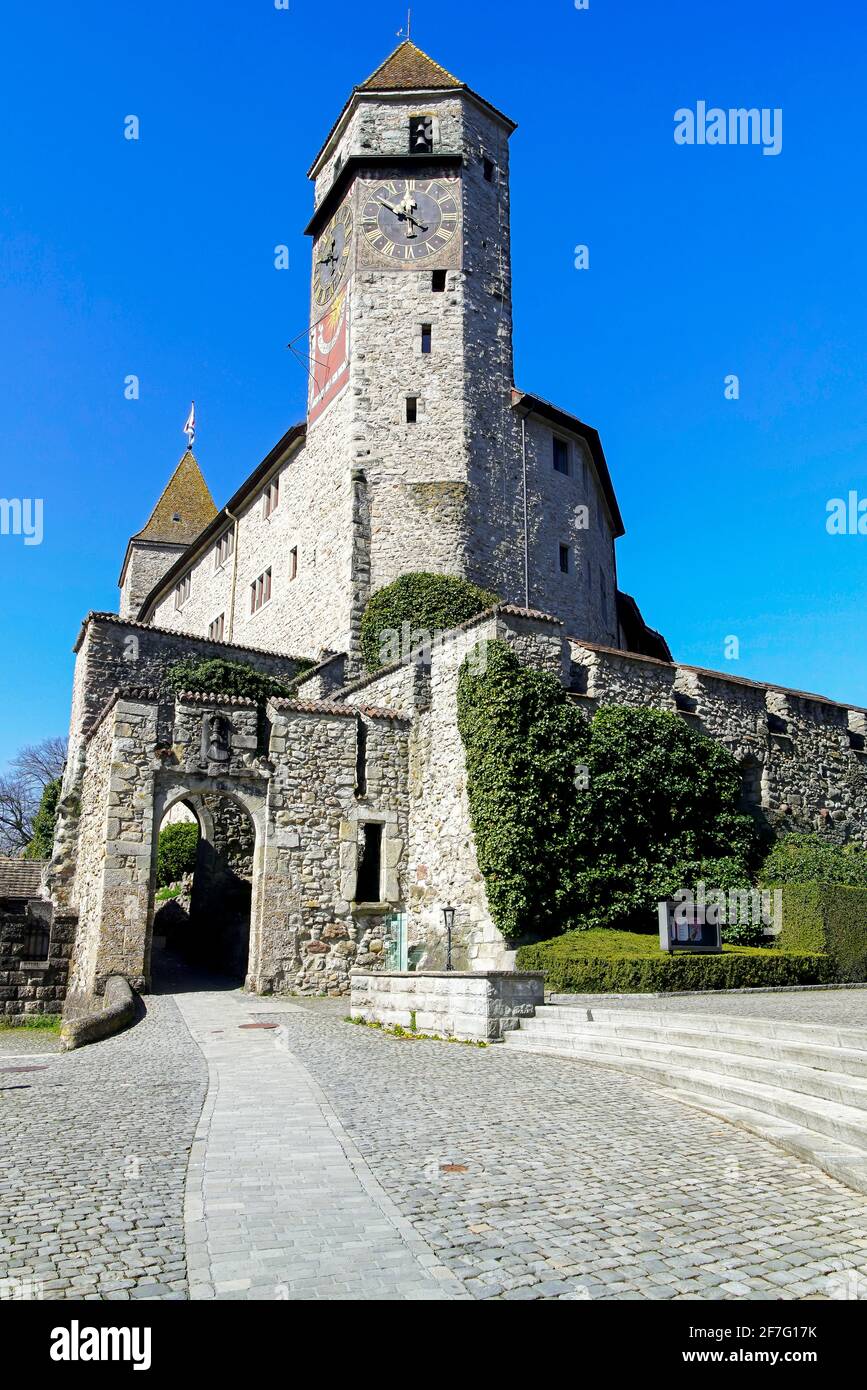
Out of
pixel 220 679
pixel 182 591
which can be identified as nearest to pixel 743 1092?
pixel 220 679

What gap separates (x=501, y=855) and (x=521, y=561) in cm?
1490

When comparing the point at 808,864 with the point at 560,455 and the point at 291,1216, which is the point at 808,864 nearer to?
→ the point at 560,455

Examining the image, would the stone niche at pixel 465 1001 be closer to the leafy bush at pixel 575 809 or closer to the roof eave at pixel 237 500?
the leafy bush at pixel 575 809

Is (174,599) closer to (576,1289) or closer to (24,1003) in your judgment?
(24,1003)

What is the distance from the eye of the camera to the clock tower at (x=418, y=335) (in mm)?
29344

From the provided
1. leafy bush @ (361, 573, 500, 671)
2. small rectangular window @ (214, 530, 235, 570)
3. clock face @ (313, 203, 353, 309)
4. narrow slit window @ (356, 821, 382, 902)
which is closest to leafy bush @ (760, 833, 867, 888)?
narrow slit window @ (356, 821, 382, 902)

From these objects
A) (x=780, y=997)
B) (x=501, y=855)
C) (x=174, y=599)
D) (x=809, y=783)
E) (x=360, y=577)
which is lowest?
(x=780, y=997)

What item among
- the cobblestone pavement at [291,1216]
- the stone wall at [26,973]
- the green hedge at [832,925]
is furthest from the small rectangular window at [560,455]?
the cobblestone pavement at [291,1216]

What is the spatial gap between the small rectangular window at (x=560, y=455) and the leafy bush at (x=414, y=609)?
6.86 m

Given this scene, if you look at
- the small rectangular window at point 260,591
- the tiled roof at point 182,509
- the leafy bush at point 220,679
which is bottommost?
the leafy bush at point 220,679
